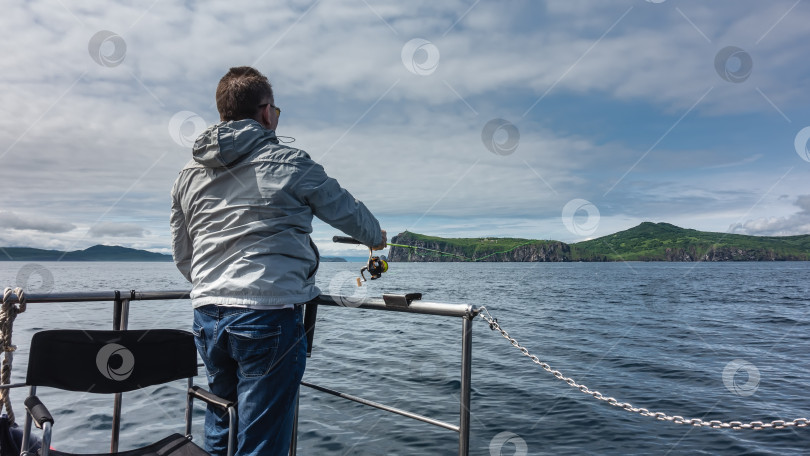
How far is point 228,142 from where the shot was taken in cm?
221

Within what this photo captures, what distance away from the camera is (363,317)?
72.6ft

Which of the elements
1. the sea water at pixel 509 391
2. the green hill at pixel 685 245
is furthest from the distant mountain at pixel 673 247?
the sea water at pixel 509 391

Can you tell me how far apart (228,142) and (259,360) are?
3.31 feet

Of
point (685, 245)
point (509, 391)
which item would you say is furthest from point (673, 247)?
point (509, 391)

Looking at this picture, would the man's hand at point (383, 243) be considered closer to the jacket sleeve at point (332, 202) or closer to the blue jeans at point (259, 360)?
the jacket sleeve at point (332, 202)

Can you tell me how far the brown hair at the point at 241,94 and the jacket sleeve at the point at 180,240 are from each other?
562mm

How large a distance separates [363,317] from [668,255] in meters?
198

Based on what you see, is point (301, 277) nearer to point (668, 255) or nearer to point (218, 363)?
point (218, 363)

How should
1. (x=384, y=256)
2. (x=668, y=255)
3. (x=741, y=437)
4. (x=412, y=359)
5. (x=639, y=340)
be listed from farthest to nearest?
(x=668, y=255), (x=639, y=340), (x=412, y=359), (x=741, y=437), (x=384, y=256)

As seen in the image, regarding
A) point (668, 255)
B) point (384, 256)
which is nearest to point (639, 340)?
point (384, 256)

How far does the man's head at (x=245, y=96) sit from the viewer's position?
2.38m

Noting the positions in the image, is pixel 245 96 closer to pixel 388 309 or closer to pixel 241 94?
pixel 241 94

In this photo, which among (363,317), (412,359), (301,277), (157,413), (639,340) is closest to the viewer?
(301,277)

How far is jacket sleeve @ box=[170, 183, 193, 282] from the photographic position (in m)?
2.59
